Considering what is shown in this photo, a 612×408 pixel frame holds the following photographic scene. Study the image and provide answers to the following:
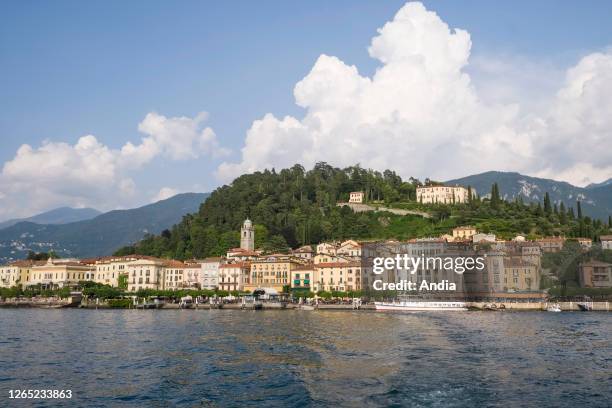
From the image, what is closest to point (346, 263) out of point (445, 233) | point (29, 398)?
point (445, 233)

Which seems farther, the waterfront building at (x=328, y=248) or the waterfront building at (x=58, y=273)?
the waterfront building at (x=58, y=273)

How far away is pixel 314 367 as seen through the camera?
26.7 meters

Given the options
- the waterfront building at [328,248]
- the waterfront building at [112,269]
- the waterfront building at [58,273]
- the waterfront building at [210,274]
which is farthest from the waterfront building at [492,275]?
the waterfront building at [58,273]

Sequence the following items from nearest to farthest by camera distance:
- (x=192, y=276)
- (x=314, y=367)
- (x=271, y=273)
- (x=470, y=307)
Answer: (x=314, y=367) < (x=470, y=307) < (x=271, y=273) < (x=192, y=276)

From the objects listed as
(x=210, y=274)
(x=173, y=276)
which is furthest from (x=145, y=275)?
(x=210, y=274)

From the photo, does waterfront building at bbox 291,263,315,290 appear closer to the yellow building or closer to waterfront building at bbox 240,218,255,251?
the yellow building

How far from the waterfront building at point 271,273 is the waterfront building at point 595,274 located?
4599 cm

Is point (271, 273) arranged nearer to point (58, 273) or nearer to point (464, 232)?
point (464, 232)

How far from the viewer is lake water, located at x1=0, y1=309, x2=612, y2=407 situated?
20.8 meters

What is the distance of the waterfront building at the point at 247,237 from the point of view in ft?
398

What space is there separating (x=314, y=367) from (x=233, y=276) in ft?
252

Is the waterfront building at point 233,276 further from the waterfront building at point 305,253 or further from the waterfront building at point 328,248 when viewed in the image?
the waterfront building at point 328,248

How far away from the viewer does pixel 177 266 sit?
109125 millimetres

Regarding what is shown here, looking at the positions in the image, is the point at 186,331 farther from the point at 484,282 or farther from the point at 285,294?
the point at 484,282
